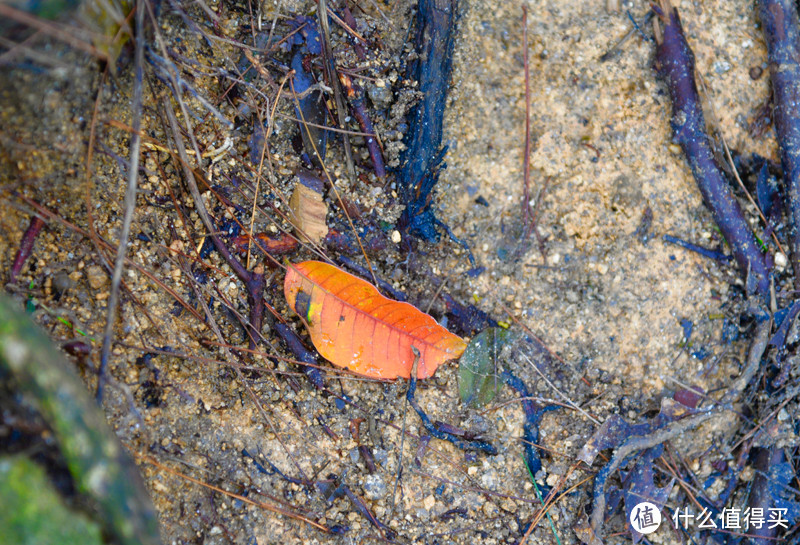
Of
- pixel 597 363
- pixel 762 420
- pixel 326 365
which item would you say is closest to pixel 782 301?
pixel 762 420

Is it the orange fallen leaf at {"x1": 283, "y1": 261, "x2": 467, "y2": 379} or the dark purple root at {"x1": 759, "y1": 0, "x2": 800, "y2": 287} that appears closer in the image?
the orange fallen leaf at {"x1": 283, "y1": 261, "x2": 467, "y2": 379}

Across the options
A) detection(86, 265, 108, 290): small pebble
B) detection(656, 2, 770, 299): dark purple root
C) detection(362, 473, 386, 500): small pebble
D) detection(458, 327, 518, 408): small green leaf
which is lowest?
detection(362, 473, 386, 500): small pebble

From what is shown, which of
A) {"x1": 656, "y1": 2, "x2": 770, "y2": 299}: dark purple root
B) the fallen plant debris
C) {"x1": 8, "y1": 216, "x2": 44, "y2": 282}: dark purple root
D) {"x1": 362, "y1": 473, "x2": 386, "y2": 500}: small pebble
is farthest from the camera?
{"x1": 656, "y1": 2, "x2": 770, "y2": 299}: dark purple root

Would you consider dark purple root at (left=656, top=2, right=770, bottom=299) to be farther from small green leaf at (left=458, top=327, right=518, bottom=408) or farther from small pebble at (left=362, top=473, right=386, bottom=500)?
small pebble at (left=362, top=473, right=386, bottom=500)

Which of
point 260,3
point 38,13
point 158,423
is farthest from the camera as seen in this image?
point 260,3

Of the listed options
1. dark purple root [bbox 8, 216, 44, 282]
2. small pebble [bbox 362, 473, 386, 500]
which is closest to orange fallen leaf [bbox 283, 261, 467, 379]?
small pebble [bbox 362, 473, 386, 500]

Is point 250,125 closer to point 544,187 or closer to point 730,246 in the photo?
point 544,187

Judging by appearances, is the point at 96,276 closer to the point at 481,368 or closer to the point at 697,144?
the point at 481,368

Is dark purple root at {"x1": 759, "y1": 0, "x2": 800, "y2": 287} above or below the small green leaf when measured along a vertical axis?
above
